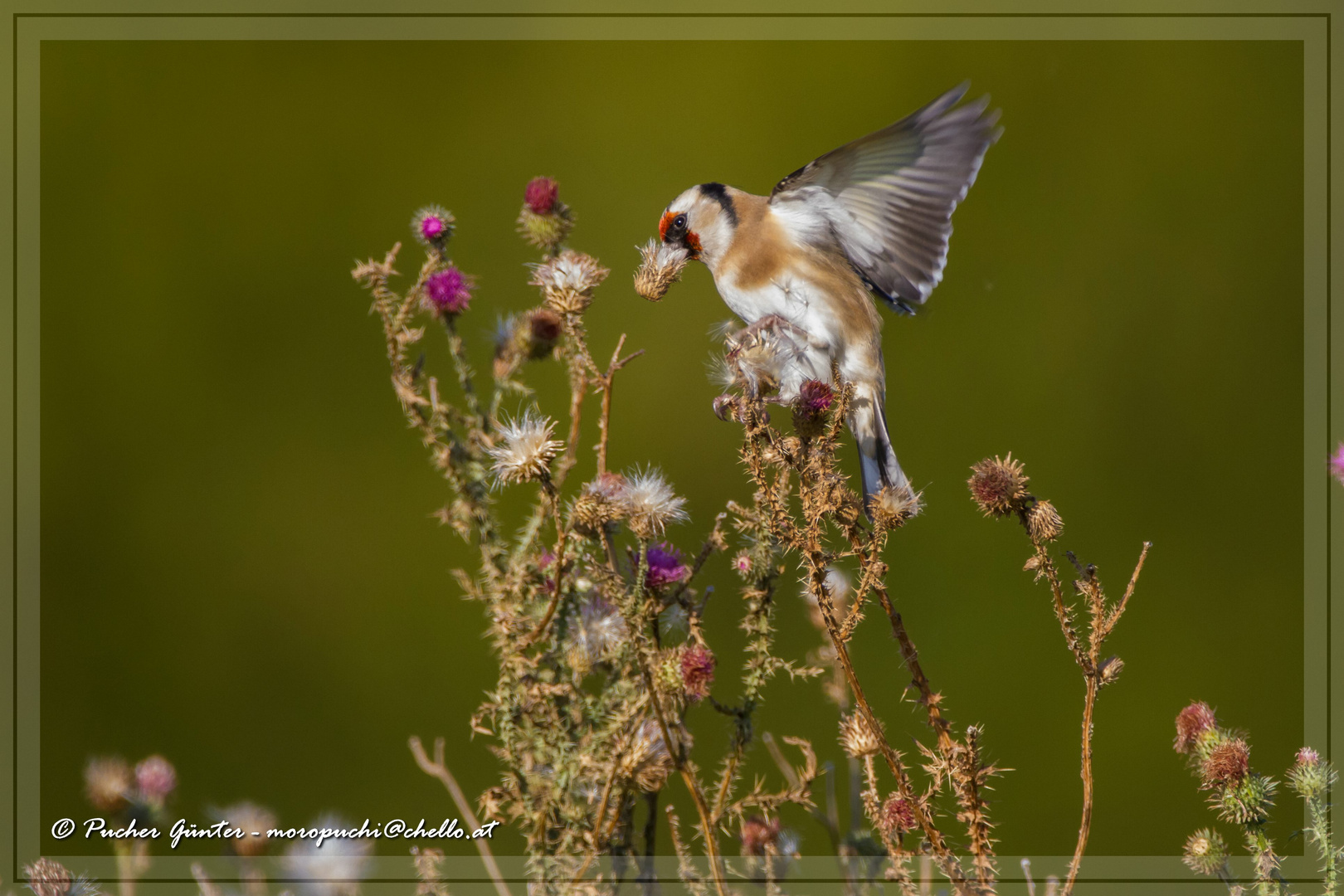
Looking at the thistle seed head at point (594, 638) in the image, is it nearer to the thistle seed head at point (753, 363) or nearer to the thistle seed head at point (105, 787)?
the thistle seed head at point (753, 363)

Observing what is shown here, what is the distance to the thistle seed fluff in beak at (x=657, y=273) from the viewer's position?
3.45 ft

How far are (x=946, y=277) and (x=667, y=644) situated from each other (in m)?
2.02

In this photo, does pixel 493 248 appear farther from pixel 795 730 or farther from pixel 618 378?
pixel 795 730

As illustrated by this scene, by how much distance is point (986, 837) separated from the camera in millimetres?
703

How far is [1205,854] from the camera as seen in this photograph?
72 cm

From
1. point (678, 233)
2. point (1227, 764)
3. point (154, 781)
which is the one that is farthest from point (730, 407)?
point (678, 233)

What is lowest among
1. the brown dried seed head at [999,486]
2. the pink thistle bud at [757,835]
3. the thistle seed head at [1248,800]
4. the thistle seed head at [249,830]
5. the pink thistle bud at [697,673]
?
the pink thistle bud at [757,835]

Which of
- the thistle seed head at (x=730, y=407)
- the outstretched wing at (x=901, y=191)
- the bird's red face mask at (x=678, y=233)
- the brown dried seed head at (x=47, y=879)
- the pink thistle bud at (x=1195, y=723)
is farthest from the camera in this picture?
the bird's red face mask at (x=678, y=233)

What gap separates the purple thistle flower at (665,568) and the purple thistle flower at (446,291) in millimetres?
459

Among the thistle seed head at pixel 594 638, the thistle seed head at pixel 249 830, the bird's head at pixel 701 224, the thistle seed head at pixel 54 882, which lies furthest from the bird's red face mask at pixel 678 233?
the thistle seed head at pixel 54 882

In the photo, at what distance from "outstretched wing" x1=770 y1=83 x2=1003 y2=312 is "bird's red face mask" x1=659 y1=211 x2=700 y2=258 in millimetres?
140

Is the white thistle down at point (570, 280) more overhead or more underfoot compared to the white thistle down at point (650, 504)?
more overhead

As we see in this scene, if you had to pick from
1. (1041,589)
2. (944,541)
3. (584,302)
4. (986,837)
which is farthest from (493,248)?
(986,837)

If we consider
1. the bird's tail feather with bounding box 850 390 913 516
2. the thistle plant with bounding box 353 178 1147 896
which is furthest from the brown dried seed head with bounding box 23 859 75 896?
the bird's tail feather with bounding box 850 390 913 516
